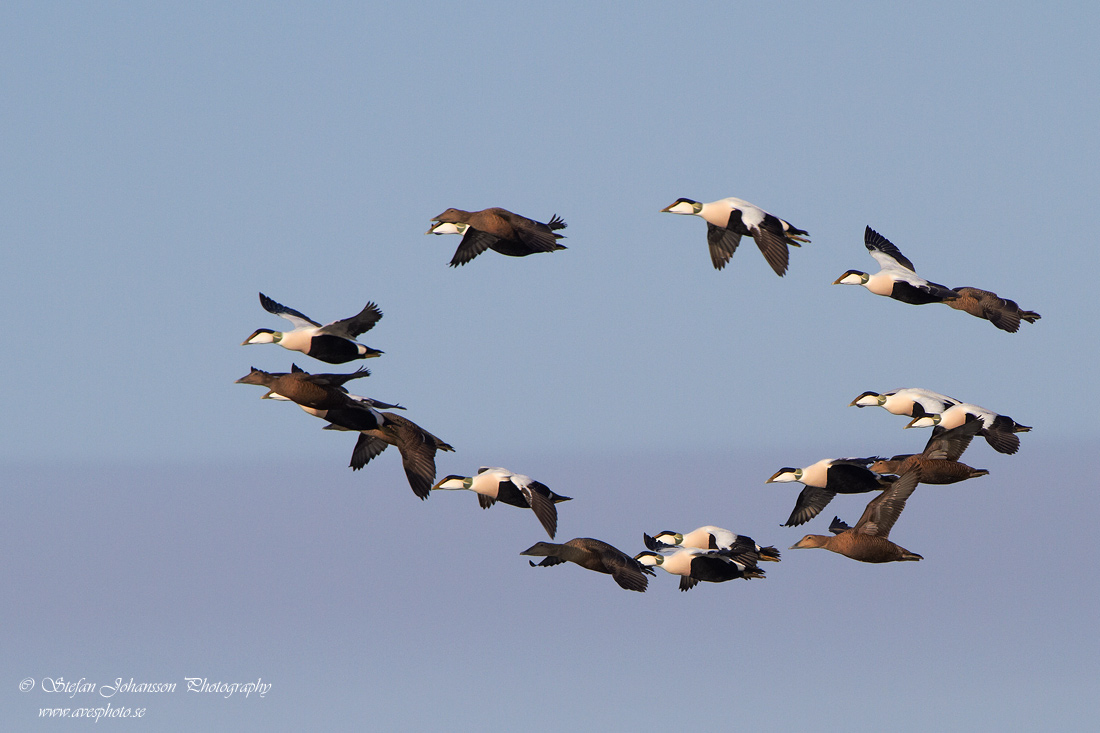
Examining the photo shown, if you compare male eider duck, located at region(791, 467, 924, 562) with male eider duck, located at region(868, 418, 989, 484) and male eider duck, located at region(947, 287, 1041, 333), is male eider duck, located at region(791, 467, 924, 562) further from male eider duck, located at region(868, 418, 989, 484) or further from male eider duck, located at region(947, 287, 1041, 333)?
male eider duck, located at region(947, 287, 1041, 333)

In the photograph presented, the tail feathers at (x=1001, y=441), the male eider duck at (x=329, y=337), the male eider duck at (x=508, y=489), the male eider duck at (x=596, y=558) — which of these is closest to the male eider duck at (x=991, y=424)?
the tail feathers at (x=1001, y=441)

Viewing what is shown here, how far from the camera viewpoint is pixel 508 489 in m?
26.0

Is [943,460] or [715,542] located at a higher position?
[943,460]

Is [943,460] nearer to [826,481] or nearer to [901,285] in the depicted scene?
[826,481]

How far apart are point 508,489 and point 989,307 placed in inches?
366

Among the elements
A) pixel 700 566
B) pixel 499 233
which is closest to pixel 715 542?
pixel 700 566

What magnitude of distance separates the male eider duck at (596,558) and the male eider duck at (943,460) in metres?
4.82

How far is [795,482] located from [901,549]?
3508 mm

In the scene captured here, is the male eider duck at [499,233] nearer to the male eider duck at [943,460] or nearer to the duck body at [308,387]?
the duck body at [308,387]

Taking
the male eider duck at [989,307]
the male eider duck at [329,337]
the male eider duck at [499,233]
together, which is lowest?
the male eider duck at [329,337]

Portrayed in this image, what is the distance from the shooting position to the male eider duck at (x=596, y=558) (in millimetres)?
24609

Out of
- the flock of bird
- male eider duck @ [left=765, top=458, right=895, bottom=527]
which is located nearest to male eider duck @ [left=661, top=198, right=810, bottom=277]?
the flock of bird

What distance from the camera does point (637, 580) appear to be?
962 inches

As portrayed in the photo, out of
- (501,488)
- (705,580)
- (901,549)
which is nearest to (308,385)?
(501,488)
